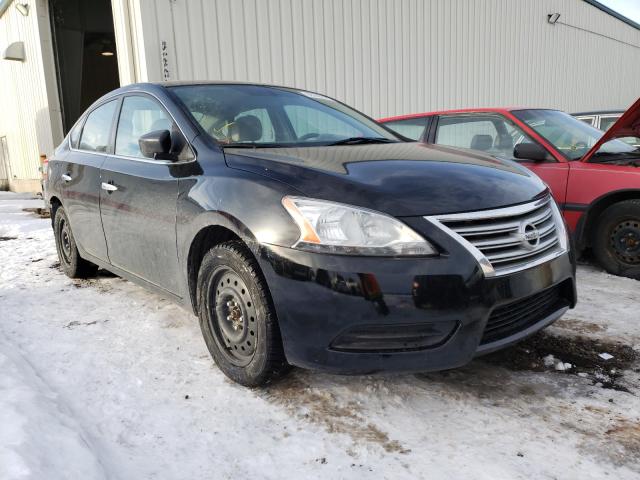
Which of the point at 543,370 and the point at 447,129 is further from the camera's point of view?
the point at 447,129

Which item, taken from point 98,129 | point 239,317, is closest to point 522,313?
point 239,317

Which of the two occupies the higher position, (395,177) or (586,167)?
(395,177)

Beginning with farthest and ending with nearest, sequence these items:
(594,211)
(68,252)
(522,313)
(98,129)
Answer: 1. (68,252)
2. (594,211)
3. (98,129)
4. (522,313)

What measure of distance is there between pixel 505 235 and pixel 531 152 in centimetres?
233

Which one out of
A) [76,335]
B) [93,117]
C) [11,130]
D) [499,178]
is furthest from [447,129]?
[11,130]

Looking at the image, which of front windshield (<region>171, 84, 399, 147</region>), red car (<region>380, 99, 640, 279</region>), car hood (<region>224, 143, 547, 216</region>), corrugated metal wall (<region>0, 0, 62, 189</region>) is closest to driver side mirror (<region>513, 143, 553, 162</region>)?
red car (<region>380, 99, 640, 279</region>)

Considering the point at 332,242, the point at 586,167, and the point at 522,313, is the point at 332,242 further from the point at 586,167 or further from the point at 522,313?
the point at 586,167

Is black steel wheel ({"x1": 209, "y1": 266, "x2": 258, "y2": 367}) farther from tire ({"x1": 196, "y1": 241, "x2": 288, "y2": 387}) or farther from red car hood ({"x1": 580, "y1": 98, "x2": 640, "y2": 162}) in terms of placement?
red car hood ({"x1": 580, "y1": 98, "x2": 640, "y2": 162})

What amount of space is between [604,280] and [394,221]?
275cm

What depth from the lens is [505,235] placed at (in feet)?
6.61

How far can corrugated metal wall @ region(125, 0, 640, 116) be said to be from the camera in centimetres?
699

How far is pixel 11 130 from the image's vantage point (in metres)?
14.9

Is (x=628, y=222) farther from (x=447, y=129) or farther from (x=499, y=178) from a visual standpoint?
(x=499, y=178)

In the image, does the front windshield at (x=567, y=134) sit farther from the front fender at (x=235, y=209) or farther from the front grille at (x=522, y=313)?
the front fender at (x=235, y=209)
